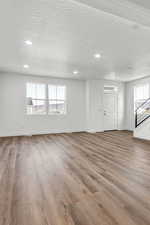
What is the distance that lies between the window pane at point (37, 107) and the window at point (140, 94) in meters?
5.19

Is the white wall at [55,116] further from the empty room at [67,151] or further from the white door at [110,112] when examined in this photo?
the white door at [110,112]

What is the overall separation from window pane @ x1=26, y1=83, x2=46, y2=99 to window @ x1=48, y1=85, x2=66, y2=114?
14.1 inches

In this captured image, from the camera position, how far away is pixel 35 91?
6.62 metres

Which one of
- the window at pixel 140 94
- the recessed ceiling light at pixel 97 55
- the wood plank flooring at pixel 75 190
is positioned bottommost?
the wood plank flooring at pixel 75 190

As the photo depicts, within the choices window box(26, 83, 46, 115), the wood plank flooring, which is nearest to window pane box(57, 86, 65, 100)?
window box(26, 83, 46, 115)

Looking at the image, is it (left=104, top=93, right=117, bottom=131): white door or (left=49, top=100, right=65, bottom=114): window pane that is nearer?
(left=49, top=100, right=65, bottom=114): window pane

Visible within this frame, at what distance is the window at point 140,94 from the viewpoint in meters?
6.86

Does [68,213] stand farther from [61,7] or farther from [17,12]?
[17,12]

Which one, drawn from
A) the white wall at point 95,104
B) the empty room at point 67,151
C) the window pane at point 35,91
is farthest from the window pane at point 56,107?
the white wall at point 95,104

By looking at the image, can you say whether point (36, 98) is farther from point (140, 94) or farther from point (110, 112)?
point (140, 94)

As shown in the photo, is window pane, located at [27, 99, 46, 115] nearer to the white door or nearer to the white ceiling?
the white ceiling

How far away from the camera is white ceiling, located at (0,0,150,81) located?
6.39 ft

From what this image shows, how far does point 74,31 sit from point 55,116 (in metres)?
4.70

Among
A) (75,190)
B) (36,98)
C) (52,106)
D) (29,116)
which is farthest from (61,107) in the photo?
(75,190)
